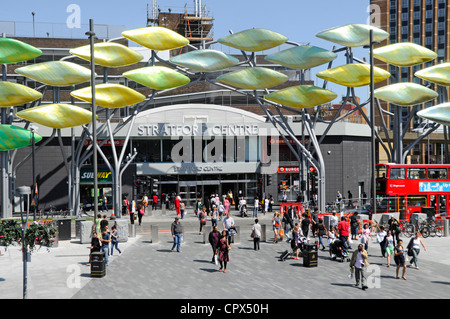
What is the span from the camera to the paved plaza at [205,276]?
17000mm

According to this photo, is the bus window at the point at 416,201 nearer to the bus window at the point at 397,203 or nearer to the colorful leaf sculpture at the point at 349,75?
the bus window at the point at 397,203

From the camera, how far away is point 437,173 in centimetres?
3578

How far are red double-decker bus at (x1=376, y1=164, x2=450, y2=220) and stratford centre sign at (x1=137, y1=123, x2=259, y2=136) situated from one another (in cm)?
1873

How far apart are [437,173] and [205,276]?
73.8ft

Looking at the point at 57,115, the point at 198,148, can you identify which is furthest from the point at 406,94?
the point at 57,115

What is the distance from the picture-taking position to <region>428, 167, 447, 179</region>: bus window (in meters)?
35.7

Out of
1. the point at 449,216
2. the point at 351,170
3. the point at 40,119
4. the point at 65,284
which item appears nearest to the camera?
the point at 65,284

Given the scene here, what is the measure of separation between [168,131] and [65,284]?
33556 mm

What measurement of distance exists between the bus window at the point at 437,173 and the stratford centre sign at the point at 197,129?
20.3m

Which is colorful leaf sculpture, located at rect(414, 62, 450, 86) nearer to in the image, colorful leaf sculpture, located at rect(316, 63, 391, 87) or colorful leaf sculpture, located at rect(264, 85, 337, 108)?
colorful leaf sculpture, located at rect(316, 63, 391, 87)

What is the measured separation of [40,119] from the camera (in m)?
39.0

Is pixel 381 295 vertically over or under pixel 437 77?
under

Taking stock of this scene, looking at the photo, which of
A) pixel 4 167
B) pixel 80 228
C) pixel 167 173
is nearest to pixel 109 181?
pixel 167 173
